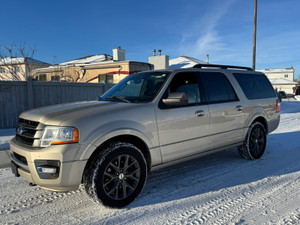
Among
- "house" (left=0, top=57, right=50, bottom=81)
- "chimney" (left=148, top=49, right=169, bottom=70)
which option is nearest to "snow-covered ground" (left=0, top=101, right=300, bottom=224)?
"house" (left=0, top=57, right=50, bottom=81)

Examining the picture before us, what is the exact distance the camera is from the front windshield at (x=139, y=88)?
363cm

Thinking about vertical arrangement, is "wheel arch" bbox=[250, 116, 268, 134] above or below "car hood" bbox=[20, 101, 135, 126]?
below

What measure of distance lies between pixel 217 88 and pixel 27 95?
25.2 feet

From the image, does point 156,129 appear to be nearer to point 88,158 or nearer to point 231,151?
point 88,158

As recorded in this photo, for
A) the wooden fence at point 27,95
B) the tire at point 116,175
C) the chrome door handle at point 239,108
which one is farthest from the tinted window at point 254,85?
the wooden fence at point 27,95

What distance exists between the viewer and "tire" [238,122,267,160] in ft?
16.1

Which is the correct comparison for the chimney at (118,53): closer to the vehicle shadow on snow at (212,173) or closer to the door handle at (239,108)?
the vehicle shadow on snow at (212,173)

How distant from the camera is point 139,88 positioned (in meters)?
3.99

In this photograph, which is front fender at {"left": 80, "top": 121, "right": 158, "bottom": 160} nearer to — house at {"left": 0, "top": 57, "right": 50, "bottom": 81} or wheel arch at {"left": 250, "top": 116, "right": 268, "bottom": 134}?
wheel arch at {"left": 250, "top": 116, "right": 268, "bottom": 134}

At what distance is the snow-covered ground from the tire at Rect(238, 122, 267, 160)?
385 mm

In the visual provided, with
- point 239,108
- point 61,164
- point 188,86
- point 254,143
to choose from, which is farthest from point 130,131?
point 254,143

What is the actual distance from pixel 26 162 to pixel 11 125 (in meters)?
7.03

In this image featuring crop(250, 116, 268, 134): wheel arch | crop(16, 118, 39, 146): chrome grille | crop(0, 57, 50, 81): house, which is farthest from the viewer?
crop(0, 57, 50, 81): house

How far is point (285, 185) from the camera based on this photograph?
12.2 feet
